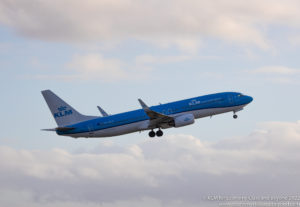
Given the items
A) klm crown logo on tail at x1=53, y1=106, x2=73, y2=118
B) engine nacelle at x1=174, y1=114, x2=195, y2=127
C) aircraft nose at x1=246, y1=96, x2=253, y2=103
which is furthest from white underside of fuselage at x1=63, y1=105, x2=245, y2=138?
aircraft nose at x1=246, y1=96, x2=253, y2=103

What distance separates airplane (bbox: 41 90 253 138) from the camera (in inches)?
2908

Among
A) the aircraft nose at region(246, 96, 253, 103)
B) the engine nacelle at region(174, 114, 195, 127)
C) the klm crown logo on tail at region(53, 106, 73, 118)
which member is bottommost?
the engine nacelle at region(174, 114, 195, 127)

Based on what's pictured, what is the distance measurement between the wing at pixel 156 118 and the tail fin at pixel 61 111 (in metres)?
10.9

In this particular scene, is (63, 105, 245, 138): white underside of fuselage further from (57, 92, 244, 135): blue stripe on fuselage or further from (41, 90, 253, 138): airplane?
(57, 92, 244, 135): blue stripe on fuselage

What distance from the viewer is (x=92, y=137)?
75.4 meters

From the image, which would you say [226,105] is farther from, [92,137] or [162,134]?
[92,137]

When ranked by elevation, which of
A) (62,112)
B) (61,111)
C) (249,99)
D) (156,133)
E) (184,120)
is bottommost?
(156,133)

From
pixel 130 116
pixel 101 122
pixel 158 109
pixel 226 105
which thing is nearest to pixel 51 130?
pixel 101 122

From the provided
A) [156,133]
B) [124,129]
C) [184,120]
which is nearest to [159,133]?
[156,133]

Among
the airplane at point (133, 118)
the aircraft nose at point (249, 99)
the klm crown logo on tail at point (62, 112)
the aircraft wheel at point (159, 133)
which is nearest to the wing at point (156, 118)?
the airplane at point (133, 118)

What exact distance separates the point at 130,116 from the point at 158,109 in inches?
184

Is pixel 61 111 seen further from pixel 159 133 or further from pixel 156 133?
pixel 159 133

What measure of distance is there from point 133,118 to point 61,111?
12.4 m

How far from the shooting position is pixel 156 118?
72688 mm
